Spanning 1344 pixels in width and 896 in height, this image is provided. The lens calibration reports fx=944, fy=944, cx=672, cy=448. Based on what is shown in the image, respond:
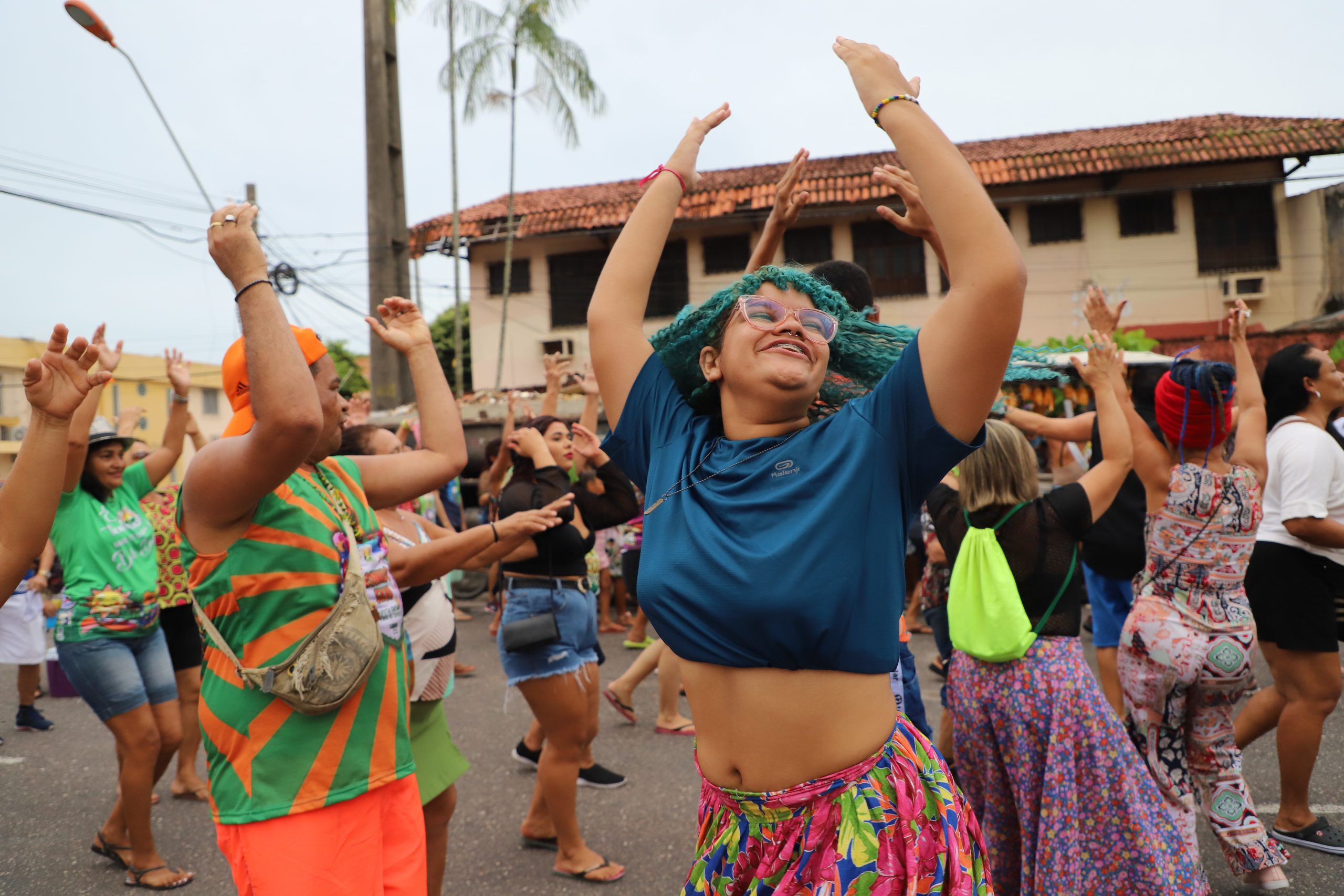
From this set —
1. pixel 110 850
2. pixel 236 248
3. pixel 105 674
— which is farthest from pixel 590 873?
pixel 236 248

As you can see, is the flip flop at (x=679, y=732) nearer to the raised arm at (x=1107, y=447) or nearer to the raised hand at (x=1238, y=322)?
the raised arm at (x=1107, y=447)

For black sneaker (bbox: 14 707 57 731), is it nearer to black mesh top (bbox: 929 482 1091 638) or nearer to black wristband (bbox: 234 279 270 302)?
black wristband (bbox: 234 279 270 302)

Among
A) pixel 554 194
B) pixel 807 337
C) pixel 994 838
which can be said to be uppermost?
pixel 554 194

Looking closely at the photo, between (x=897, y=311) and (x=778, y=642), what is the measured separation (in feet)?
60.4

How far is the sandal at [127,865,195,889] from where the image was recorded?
4.29 metres

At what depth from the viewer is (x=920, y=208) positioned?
7.57 feet

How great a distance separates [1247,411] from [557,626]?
3.17m

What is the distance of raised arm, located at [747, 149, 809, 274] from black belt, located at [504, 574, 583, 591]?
229 cm

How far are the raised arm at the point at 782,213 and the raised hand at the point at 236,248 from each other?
121cm

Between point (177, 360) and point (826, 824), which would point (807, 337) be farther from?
point (177, 360)

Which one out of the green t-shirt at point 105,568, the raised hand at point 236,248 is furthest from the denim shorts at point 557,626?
the raised hand at point 236,248

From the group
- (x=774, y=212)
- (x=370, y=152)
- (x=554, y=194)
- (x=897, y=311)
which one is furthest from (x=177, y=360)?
(x=554, y=194)

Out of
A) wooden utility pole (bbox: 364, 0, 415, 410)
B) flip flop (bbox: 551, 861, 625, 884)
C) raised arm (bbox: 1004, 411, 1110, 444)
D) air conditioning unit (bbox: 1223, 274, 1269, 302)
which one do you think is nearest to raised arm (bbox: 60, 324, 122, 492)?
flip flop (bbox: 551, 861, 625, 884)

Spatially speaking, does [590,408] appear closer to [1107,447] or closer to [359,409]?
[359,409]
